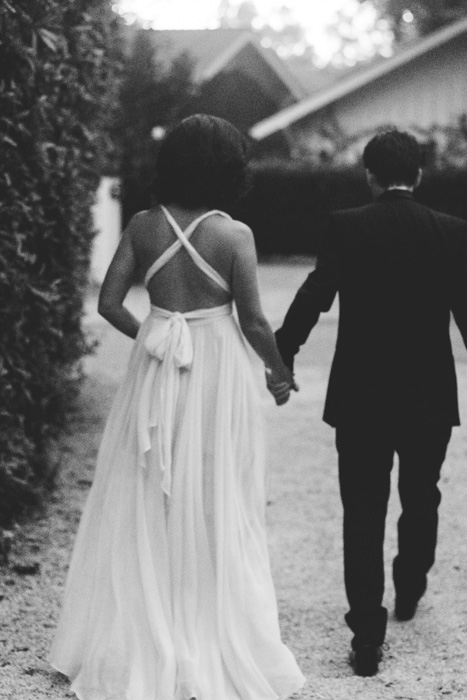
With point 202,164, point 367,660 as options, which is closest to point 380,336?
point 202,164

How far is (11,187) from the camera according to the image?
17.3 feet

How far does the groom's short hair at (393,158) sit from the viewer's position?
13.9 feet

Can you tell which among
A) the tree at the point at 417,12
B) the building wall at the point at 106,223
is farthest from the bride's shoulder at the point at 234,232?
the tree at the point at 417,12

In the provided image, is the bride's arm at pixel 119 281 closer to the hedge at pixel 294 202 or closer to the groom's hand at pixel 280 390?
the groom's hand at pixel 280 390

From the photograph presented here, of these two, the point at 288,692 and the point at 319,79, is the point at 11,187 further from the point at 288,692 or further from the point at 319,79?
the point at 319,79

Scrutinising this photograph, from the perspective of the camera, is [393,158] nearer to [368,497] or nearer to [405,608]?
[368,497]

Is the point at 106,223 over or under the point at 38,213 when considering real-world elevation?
under

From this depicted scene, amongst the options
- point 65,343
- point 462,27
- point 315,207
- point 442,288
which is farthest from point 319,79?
point 442,288

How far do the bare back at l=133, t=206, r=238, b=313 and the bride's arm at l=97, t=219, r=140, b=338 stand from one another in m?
0.03

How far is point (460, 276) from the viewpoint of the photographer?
4207 mm

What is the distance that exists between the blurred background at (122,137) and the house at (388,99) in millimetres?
35

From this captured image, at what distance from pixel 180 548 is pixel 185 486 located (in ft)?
0.71

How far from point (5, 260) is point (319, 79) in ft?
110

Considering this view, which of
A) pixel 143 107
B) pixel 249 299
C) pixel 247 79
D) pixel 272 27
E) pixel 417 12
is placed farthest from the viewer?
pixel 272 27
